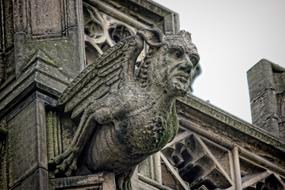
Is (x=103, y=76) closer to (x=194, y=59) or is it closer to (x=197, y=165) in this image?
(x=194, y=59)

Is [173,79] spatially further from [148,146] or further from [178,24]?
[178,24]

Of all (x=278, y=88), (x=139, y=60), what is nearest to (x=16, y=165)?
(x=139, y=60)

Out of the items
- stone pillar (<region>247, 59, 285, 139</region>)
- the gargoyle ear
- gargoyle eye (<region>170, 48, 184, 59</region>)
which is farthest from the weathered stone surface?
stone pillar (<region>247, 59, 285, 139</region>)

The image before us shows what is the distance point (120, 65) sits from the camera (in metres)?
17.2

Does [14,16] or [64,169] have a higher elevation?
[14,16]

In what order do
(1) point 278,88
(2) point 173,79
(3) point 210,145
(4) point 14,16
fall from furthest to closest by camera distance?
(1) point 278,88 < (3) point 210,145 < (4) point 14,16 < (2) point 173,79

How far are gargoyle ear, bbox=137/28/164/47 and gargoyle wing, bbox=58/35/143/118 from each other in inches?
1.4

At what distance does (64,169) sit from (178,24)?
2.66 metres

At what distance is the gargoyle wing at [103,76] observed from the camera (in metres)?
17.1

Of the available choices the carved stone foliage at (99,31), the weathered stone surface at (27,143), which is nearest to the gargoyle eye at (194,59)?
the weathered stone surface at (27,143)

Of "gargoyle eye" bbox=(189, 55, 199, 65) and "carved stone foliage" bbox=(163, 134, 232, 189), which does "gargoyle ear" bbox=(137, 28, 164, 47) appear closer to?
"gargoyle eye" bbox=(189, 55, 199, 65)

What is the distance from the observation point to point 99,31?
61.9ft

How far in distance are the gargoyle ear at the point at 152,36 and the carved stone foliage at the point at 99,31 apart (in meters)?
1.57

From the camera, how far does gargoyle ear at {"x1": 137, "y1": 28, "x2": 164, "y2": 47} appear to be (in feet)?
56.2
